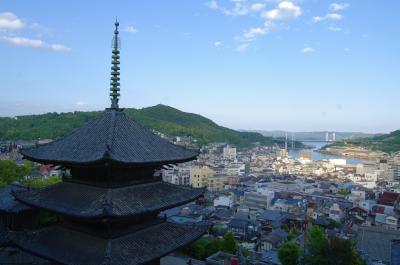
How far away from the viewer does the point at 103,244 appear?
8.73 metres

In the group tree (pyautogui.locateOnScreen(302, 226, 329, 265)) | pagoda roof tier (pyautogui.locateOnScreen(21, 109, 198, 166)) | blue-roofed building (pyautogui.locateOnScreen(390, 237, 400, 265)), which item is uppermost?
pagoda roof tier (pyautogui.locateOnScreen(21, 109, 198, 166))

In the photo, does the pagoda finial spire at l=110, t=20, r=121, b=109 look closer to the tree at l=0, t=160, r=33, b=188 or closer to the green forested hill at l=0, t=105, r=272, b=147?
the tree at l=0, t=160, r=33, b=188

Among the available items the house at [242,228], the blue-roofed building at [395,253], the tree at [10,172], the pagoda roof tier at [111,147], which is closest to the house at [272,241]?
the house at [242,228]

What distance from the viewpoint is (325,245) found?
2214cm

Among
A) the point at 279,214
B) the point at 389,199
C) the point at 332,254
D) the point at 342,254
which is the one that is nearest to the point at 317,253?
the point at 332,254

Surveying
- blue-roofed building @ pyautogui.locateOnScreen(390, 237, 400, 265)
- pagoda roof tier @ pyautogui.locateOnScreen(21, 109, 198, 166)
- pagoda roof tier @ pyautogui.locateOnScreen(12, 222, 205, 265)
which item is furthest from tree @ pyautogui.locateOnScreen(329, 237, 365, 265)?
pagoda roof tier @ pyautogui.locateOnScreen(21, 109, 198, 166)

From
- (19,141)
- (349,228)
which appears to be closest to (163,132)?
(19,141)

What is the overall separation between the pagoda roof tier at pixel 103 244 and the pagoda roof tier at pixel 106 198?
870mm

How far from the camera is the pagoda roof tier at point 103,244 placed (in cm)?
846

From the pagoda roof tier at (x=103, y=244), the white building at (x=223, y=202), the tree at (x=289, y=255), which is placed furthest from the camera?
the white building at (x=223, y=202)

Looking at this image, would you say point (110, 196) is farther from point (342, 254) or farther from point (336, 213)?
point (336, 213)

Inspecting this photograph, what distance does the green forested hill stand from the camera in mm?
96812

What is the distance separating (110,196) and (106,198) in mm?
133

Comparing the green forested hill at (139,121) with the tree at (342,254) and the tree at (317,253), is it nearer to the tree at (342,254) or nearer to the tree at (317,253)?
the tree at (317,253)
